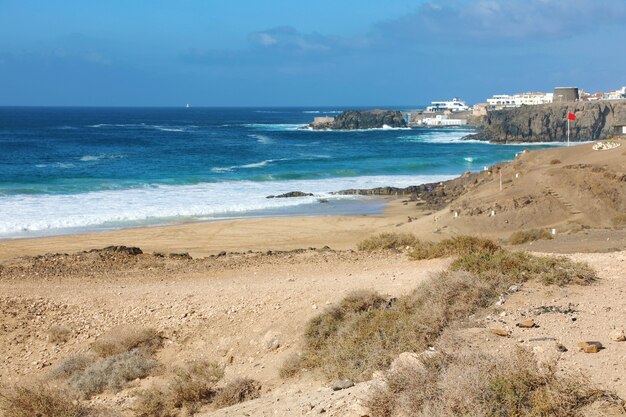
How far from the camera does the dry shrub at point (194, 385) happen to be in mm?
8695

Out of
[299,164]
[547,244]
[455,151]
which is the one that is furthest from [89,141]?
[547,244]

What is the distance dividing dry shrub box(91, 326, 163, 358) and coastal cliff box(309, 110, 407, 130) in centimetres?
10978

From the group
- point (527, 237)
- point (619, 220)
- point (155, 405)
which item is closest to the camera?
point (155, 405)

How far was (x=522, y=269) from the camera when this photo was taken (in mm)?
10891

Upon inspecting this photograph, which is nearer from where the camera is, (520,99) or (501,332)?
(501,332)

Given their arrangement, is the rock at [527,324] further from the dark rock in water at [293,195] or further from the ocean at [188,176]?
the dark rock in water at [293,195]

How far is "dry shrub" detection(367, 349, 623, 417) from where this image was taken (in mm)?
5848

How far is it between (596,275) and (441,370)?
5800mm

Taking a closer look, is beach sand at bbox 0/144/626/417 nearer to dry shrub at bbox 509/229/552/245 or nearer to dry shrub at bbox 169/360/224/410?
dry shrub at bbox 169/360/224/410

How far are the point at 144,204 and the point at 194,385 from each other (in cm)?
2667

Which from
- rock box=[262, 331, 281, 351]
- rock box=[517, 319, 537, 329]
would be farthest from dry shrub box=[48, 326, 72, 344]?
rock box=[517, 319, 537, 329]

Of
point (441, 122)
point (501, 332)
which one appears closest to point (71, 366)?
point (501, 332)

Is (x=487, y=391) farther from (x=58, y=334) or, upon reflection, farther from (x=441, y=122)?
(x=441, y=122)

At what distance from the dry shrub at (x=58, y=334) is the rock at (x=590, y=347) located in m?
8.00
